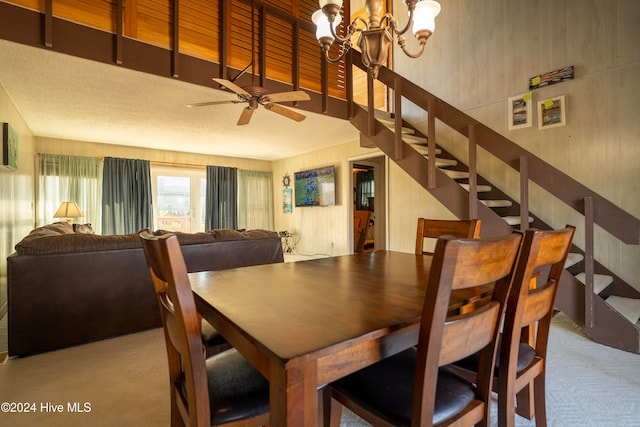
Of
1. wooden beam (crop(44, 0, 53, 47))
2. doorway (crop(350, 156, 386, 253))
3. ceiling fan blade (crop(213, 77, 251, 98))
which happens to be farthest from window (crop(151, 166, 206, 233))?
ceiling fan blade (crop(213, 77, 251, 98))

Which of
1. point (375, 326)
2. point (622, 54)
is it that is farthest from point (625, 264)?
point (375, 326)

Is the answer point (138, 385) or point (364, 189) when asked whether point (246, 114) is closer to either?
point (138, 385)

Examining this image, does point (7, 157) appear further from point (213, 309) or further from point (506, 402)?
point (506, 402)

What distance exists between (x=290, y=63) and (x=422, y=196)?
2.51m

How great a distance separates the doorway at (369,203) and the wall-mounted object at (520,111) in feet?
6.92

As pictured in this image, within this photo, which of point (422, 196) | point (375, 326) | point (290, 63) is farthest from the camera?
point (422, 196)

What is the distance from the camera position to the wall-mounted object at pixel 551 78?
3063 mm

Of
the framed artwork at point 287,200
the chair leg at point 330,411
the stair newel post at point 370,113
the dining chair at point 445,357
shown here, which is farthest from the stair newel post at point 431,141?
the framed artwork at point 287,200

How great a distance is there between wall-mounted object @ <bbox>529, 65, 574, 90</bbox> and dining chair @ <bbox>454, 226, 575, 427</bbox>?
2942mm

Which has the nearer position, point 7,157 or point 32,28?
point 32,28

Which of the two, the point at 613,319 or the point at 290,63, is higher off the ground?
the point at 290,63

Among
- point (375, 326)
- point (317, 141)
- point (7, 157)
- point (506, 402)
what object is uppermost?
point (317, 141)

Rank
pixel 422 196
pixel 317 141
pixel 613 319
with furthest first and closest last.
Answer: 1. pixel 317 141
2. pixel 422 196
3. pixel 613 319

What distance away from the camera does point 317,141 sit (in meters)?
5.42
